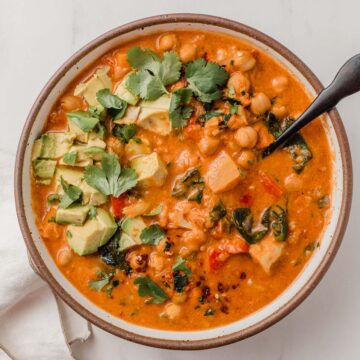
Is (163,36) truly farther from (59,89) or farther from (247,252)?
(247,252)

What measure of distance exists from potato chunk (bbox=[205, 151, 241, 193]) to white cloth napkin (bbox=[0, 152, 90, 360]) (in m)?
1.53

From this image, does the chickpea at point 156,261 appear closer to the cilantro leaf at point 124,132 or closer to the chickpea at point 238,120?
the cilantro leaf at point 124,132

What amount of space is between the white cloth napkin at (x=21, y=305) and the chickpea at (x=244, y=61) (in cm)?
183

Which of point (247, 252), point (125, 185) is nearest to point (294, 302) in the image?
point (247, 252)

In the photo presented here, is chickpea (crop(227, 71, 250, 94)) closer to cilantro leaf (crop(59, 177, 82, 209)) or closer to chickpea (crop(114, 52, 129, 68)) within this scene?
chickpea (crop(114, 52, 129, 68))

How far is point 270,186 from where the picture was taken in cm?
419

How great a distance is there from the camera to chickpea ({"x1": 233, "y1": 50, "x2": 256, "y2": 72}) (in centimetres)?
417

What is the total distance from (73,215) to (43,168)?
40 cm

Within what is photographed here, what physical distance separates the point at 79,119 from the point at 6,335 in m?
1.85

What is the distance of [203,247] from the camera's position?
4215 millimetres

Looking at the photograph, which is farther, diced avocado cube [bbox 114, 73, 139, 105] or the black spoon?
diced avocado cube [bbox 114, 73, 139, 105]

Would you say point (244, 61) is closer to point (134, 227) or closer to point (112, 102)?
point (112, 102)

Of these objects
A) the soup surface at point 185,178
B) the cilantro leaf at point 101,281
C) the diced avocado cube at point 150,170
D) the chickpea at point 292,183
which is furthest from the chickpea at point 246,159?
the cilantro leaf at point 101,281

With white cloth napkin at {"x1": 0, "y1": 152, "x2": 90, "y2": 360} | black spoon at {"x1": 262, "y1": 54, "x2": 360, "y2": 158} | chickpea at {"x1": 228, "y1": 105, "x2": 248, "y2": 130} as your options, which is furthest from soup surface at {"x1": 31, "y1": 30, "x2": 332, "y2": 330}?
white cloth napkin at {"x1": 0, "y1": 152, "x2": 90, "y2": 360}
